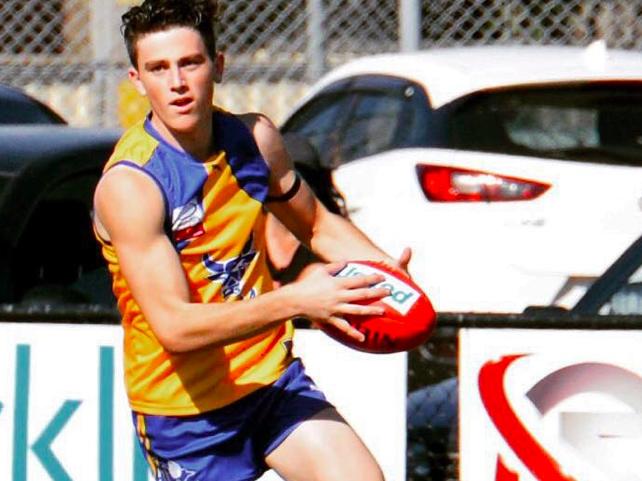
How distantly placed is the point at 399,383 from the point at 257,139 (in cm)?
134

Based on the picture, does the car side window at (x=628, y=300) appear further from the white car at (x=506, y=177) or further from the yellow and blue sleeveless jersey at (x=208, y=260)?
the yellow and blue sleeveless jersey at (x=208, y=260)

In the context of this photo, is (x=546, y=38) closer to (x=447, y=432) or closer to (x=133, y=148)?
(x=447, y=432)

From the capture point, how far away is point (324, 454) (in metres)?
4.87

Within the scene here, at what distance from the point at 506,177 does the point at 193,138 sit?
3546 mm

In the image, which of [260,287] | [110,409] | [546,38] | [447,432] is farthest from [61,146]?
[546,38]

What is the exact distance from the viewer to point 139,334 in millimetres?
4938

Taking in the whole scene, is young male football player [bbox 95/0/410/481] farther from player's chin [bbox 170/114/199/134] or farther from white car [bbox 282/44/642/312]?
white car [bbox 282/44/642/312]

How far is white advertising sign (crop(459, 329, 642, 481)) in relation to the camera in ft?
19.5

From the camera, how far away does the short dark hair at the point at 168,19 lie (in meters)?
4.74

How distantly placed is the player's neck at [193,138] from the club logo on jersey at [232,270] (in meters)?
0.24

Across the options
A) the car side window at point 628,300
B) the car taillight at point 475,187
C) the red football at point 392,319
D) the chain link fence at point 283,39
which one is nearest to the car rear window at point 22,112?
the car taillight at point 475,187

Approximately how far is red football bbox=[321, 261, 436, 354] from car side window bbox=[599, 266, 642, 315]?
1.78 meters

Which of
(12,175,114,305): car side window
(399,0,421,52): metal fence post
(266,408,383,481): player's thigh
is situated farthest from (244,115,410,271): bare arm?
(399,0,421,52): metal fence post

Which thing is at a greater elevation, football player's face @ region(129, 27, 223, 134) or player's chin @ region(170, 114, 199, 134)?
football player's face @ region(129, 27, 223, 134)
